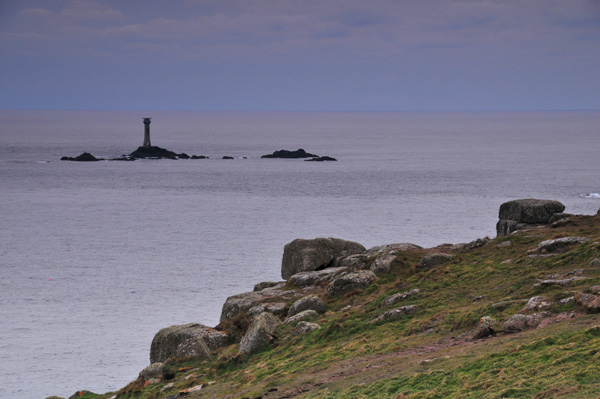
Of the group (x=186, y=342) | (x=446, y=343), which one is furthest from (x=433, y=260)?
(x=186, y=342)

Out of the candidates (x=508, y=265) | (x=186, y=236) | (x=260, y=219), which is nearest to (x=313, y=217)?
(x=260, y=219)

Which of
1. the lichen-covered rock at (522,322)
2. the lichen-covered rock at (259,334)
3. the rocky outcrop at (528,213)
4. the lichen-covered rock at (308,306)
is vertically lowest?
the lichen-covered rock at (259,334)

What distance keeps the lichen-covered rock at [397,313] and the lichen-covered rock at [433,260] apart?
5.74m

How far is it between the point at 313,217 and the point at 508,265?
63589 millimetres

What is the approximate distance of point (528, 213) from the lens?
116 ft

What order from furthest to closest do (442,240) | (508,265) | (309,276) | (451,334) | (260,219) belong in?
1. (260,219)
2. (442,240)
3. (309,276)
4. (508,265)
5. (451,334)

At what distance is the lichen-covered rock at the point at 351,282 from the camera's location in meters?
29.7

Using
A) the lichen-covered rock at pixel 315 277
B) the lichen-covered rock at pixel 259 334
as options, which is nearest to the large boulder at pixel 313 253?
the lichen-covered rock at pixel 315 277

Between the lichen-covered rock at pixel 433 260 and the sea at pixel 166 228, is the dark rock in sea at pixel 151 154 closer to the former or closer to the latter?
the sea at pixel 166 228

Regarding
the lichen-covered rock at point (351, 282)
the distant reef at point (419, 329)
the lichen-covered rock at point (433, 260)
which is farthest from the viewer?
the lichen-covered rock at point (433, 260)

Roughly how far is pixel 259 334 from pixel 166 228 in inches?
2415

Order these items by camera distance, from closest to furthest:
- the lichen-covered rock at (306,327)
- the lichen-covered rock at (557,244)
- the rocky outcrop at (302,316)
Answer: the lichen-covered rock at (306,327) < the rocky outcrop at (302,316) < the lichen-covered rock at (557,244)

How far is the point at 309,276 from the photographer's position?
112ft

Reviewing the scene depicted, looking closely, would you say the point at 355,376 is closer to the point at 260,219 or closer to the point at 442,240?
the point at 442,240
